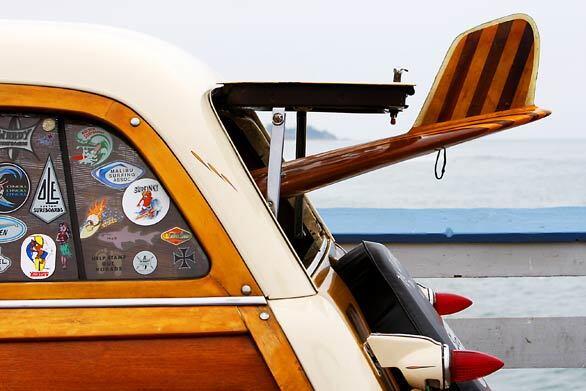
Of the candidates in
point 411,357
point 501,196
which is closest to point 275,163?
Result: point 411,357

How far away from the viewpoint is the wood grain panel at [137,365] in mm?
1781

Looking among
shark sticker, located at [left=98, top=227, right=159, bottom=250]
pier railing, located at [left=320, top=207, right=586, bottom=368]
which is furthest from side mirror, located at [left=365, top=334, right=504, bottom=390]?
pier railing, located at [left=320, top=207, right=586, bottom=368]

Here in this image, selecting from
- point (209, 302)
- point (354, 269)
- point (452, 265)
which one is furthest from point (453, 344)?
point (452, 265)

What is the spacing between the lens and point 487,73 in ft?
6.65

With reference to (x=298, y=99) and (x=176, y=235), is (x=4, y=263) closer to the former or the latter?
(x=176, y=235)

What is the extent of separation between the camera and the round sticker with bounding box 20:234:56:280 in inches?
73.1

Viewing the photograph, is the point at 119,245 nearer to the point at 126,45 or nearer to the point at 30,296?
the point at 30,296

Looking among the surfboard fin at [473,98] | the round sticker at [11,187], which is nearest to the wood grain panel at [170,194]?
the round sticker at [11,187]

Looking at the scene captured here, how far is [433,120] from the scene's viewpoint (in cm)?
208

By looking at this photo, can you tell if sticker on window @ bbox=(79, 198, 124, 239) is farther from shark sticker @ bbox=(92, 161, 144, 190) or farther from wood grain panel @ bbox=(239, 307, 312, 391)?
wood grain panel @ bbox=(239, 307, 312, 391)

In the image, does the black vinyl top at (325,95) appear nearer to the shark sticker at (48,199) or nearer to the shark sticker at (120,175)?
the shark sticker at (120,175)

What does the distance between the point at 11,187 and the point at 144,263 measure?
28 centimetres

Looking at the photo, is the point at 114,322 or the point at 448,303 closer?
the point at 114,322

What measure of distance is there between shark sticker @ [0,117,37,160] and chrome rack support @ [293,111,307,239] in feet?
2.25
